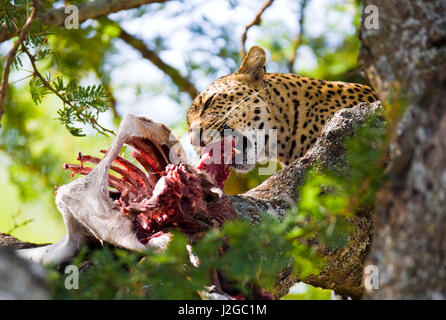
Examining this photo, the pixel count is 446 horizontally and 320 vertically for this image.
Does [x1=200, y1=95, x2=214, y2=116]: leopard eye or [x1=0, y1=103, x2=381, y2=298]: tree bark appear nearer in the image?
[x1=0, y1=103, x2=381, y2=298]: tree bark

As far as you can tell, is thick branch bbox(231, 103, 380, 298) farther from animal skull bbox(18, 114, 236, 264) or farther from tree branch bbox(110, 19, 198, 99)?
tree branch bbox(110, 19, 198, 99)

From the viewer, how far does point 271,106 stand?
5.25 m

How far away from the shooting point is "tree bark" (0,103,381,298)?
2830mm

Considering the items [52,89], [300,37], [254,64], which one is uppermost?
[300,37]

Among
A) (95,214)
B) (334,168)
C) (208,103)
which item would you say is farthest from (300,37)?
(95,214)

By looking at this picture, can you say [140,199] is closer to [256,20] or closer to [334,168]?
[334,168]

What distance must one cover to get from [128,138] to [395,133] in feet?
4.32

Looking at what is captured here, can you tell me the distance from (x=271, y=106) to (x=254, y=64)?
507mm

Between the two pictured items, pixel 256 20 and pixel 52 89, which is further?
pixel 256 20

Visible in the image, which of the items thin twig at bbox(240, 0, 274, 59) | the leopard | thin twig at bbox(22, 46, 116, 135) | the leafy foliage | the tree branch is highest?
the tree branch

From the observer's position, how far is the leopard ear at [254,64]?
546 centimetres

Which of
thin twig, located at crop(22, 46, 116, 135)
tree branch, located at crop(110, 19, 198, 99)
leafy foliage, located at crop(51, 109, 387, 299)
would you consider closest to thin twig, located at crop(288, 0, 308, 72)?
tree branch, located at crop(110, 19, 198, 99)

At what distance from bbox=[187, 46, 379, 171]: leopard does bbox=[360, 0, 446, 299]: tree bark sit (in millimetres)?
3268

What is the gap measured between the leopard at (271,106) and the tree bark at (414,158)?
3.27 m
